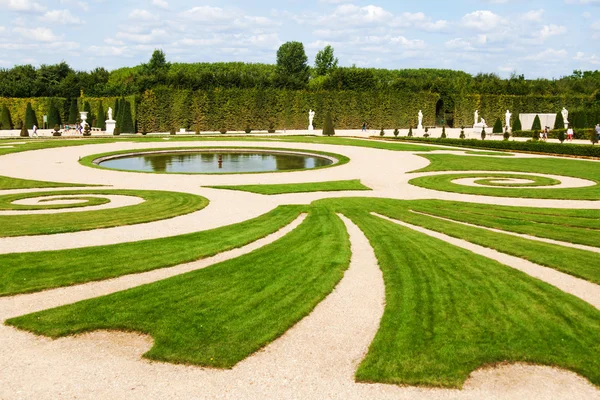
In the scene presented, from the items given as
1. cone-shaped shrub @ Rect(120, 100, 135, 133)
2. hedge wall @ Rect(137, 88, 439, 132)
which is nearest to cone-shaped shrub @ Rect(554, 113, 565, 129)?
hedge wall @ Rect(137, 88, 439, 132)

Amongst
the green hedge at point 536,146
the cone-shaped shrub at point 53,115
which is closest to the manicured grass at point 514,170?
the green hedge at point 536,146

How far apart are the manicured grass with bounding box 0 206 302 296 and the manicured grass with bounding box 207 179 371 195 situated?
21.1 ft

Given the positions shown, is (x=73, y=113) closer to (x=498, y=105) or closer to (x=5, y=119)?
(x=5, y=119)

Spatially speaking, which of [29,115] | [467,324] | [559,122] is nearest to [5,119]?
[29,115]

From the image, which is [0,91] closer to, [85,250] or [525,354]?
[85,250]

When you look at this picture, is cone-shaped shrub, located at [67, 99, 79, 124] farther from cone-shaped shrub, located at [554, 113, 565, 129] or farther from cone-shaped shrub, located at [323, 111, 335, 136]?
cone-shaped shrub, located at [554, 113, 565, 129]

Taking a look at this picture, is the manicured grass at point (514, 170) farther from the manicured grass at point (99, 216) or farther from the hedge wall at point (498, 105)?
the hedge wall at point (498, 105)

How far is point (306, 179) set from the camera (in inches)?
915

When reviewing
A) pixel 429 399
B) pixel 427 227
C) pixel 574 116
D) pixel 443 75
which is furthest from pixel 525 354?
pixel 443 75

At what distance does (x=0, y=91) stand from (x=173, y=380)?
3022 inches

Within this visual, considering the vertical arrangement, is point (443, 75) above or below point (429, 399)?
above

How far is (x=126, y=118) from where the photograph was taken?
190 ft

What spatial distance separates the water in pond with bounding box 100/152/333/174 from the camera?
28.3 metres

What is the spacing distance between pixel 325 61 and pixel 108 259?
10714cm
